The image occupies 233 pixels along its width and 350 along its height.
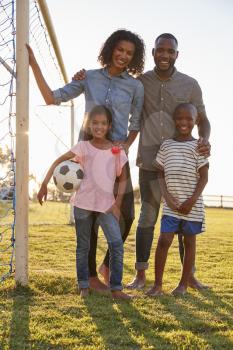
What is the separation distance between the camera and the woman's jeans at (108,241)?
357 centimetres

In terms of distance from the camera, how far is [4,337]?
2.57 meters

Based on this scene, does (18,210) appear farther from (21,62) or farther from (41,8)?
(41,8)

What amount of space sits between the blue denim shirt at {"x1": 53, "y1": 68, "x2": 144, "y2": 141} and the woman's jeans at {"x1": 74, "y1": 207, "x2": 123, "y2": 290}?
62 centimetres

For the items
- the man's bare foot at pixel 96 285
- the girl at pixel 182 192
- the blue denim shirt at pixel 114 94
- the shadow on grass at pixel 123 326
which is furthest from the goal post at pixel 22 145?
the girl at pixel 182 192

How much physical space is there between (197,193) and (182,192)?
0.11 metres

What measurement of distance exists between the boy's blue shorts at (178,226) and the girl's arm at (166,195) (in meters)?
0.10

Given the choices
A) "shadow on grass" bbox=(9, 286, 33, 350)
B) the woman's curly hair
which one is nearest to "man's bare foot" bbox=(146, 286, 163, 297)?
"shadow on grass" bbox=(9, 286, 33, 350)

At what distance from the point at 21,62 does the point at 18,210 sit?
1.09m

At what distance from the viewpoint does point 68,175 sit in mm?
3570

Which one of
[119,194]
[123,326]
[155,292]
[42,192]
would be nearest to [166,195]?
[119,194]

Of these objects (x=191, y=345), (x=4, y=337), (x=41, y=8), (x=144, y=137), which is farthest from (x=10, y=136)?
(x=191, y=345)

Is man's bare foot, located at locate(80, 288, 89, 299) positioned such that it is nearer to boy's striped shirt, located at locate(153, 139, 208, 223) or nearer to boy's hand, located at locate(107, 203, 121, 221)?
boy's hand, located at locate(107, 203, 121, 221)

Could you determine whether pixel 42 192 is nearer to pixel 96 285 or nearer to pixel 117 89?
pixel 96 285

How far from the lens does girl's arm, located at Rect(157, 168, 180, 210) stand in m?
3.77
